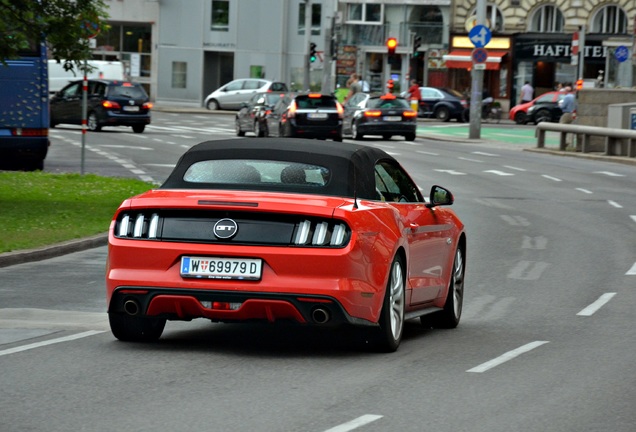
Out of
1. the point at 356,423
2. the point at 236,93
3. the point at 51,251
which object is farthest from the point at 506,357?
the point at 236,93

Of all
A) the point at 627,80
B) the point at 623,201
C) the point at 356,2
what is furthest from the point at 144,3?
the point at 623,201

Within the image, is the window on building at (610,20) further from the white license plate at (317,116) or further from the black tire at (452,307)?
the black tire at (452,307)

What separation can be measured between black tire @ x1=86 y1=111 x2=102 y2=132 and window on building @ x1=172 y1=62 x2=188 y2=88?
35.4m

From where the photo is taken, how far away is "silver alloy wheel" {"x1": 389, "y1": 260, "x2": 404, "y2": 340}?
968 cm

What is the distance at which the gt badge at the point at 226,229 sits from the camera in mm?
9086

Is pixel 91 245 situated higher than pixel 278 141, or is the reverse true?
pixel 278 141

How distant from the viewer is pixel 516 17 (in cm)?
7706

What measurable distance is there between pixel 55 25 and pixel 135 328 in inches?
461

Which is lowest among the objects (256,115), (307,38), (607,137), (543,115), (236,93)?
(543,115)

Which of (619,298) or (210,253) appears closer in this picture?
(210,253)

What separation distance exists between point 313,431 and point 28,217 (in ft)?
41.6

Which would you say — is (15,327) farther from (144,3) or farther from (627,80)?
(144,3)

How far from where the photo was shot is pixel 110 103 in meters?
46.7

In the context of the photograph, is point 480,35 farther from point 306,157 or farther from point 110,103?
point 306,157
